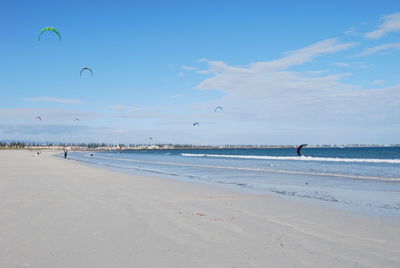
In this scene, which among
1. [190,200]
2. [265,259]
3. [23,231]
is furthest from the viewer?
[190,200]

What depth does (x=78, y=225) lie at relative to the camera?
25.9 ft

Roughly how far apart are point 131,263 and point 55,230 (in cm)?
282

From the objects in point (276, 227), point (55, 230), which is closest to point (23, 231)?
point (55, 230)

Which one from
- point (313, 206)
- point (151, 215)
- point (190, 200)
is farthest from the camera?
point (190, 200)

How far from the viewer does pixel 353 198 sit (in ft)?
44.1

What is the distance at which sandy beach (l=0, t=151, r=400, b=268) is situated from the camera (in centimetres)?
556

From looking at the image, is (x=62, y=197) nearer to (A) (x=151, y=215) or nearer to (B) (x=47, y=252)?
(A) (x=151, y=215)

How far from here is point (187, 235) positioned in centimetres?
712

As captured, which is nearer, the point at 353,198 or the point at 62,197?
the point at 62,197

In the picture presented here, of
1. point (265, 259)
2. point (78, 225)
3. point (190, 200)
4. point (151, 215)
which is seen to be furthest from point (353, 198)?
point (78, 225)

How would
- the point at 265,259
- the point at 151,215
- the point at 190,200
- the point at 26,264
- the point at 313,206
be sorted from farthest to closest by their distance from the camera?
the point at 190,200 < the point at 313,206 < the point at 151,215 < the point at 265,259 < the point at 26,264

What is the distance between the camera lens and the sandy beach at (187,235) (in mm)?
5559

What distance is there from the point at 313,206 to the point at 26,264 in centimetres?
863

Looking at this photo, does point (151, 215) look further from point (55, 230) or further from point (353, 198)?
point (353, 198)
